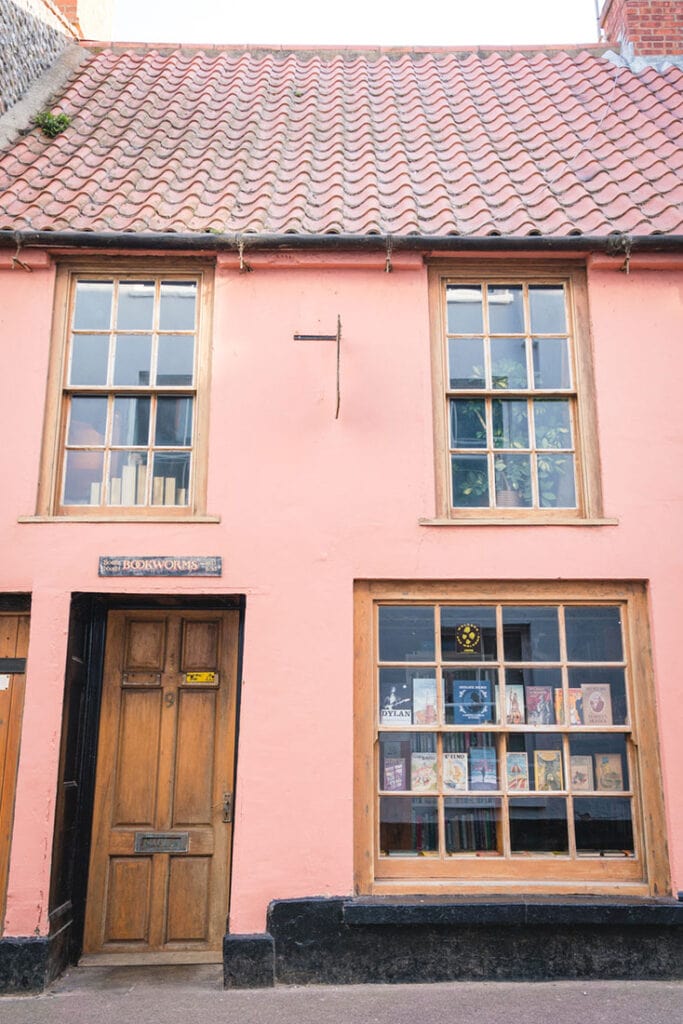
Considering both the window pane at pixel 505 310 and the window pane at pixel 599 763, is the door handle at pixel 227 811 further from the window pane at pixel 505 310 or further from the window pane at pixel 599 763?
the window pane at pixel 505 310

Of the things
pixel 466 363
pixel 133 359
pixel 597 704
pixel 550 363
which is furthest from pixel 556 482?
pixel 133 359

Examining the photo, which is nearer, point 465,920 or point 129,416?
point 465,920

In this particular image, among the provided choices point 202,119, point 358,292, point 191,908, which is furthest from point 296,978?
point 202,119

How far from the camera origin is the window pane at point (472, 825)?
20.2 ft

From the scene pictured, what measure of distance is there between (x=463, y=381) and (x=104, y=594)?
332 cm

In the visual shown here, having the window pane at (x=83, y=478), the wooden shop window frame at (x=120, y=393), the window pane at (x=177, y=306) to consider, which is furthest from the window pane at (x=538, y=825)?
the window pane at (x=177, y=306)

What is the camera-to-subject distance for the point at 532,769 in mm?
6273

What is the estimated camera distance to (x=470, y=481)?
6773mm

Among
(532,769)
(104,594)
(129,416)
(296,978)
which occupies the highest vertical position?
(129,416)

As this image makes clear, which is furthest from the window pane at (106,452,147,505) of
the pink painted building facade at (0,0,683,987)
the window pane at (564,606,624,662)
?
the window pane at (564,606,624,662)

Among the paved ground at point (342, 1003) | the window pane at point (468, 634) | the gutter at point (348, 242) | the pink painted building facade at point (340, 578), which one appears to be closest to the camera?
the paved ground at point (342, 1003)

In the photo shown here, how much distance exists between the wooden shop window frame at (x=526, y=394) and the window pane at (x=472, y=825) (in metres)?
2.08

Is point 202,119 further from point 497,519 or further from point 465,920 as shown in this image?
point 465,920

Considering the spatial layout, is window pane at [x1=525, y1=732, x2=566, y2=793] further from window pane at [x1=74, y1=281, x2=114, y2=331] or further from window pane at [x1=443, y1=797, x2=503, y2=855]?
window pane at [x1=74, y1=281, x2=114, y2=331]
